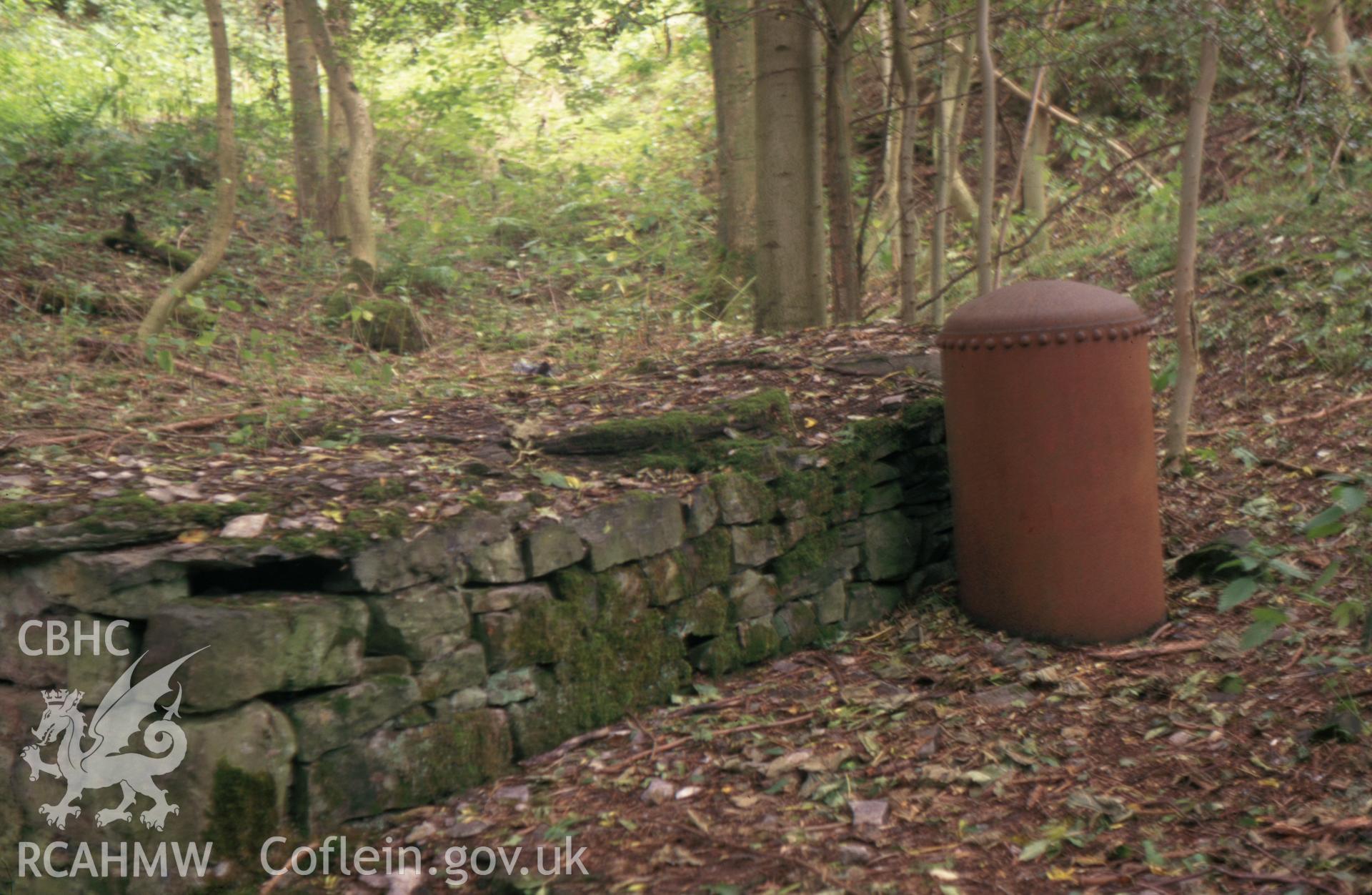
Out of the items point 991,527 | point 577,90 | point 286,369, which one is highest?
point 577,90

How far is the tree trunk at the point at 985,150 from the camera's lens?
5.32m

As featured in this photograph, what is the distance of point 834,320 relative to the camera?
263 inches

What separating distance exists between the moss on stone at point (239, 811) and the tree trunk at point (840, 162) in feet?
14.8

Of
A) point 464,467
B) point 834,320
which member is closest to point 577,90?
point 834,320

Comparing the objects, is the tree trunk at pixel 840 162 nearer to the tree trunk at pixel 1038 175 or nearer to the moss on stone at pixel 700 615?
the moss on stone at pixel 700 615

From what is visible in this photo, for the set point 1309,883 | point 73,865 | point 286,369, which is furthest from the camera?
point 286,369

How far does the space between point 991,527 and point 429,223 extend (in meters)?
8.32

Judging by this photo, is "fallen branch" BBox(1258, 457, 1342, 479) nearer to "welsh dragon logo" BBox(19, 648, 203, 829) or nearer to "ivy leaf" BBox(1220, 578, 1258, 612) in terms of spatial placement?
"ivy leaf" BBox(1220, 578, 1258, 612)

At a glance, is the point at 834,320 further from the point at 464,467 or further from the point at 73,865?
the point at 73,865

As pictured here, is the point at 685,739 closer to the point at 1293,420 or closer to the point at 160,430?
the point at 160,430

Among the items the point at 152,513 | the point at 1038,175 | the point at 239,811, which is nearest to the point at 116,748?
the point at 239,811

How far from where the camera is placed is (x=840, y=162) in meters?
6.22

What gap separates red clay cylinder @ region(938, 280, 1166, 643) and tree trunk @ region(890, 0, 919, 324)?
207cm

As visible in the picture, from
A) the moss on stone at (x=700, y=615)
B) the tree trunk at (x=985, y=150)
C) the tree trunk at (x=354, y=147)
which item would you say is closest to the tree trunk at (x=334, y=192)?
the tree trunk at (x=354, y=147)
